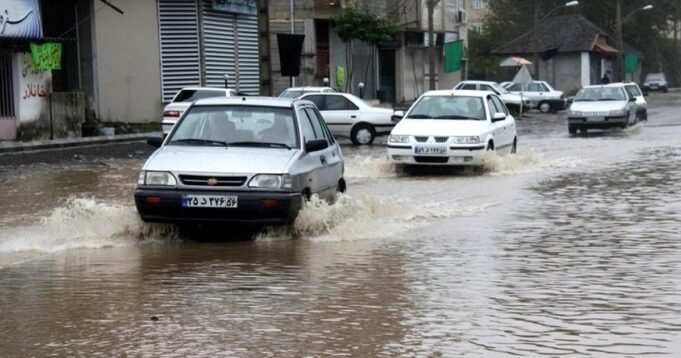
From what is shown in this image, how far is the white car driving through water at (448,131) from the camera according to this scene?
19.7m

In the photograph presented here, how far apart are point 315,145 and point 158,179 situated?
181cm

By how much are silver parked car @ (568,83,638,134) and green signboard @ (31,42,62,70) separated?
49.1 ft

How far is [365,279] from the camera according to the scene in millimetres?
9359

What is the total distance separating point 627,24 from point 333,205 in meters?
77.9

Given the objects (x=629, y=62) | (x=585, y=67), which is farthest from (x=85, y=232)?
(x=629, y=62)

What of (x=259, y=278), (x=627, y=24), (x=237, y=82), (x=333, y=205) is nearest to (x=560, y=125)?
(x=237, y=82)

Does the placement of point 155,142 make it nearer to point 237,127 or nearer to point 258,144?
point 237,127

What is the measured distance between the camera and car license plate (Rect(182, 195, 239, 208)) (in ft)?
36.4

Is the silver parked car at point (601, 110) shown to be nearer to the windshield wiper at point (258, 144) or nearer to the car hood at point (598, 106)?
the car hood at point (598, 106)

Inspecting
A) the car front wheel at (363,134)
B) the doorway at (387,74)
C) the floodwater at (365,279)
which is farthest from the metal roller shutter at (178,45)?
the floodwater at (365,279)

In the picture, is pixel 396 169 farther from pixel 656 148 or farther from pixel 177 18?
pixel 177 18

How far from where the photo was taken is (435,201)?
15844 mm

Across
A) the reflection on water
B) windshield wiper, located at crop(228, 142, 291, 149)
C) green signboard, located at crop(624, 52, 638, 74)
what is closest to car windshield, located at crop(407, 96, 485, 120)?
the reflection on water

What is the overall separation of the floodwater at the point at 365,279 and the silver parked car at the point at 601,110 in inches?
680
